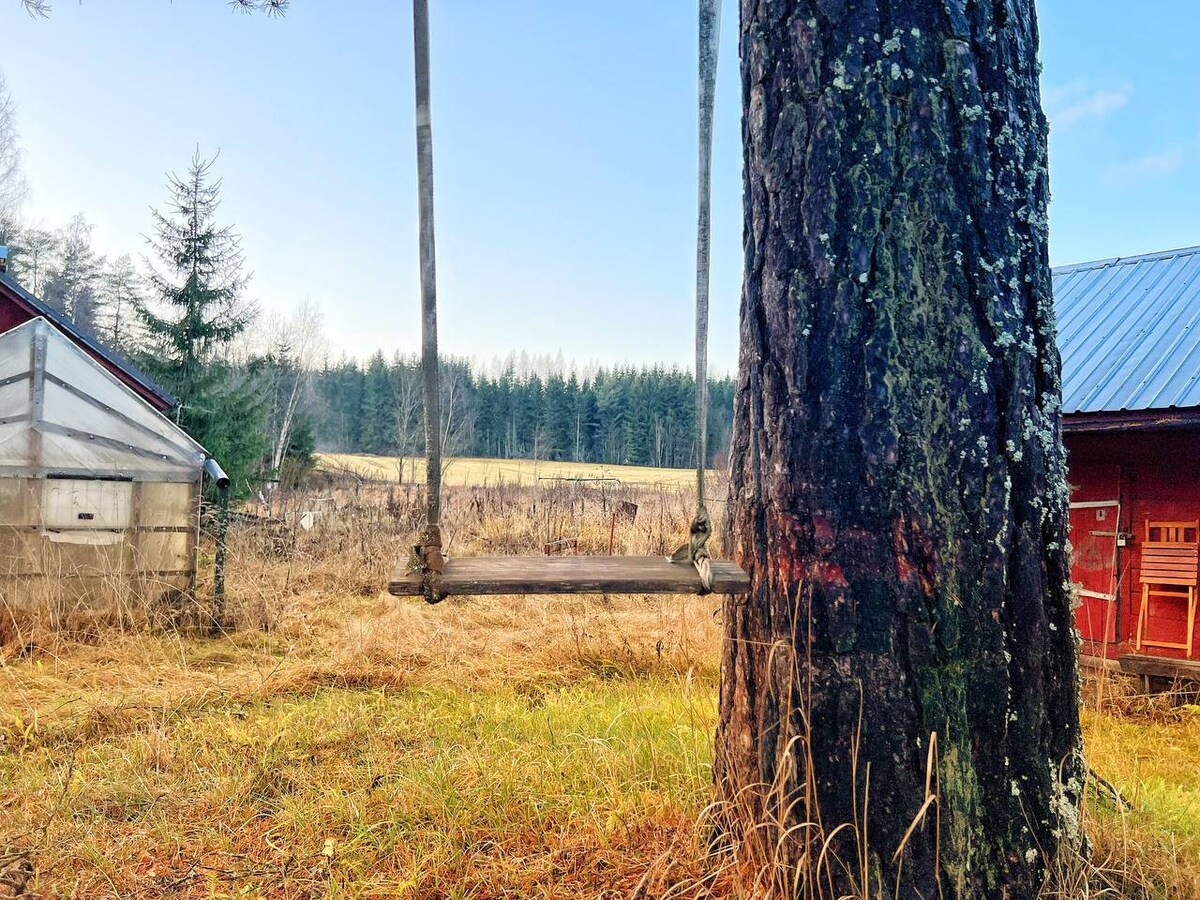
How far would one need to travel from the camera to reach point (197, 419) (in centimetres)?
1388

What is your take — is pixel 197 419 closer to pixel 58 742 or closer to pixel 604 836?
pixel 58 742

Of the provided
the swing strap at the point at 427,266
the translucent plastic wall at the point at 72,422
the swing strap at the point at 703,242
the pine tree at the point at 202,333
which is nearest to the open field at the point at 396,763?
the swing strap at the point at 703,242

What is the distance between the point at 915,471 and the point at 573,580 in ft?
2.59

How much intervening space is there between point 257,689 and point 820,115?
4.75 meters

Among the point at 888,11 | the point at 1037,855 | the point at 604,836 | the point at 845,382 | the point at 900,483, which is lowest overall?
the point at 604,836

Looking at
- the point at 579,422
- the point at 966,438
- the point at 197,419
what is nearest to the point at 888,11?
the point at 966,438

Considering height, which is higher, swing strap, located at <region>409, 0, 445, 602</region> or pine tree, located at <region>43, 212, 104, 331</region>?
pine tree, located at <region>43, 212, 104, 331</region>

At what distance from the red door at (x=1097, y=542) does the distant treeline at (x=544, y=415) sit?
128 ft

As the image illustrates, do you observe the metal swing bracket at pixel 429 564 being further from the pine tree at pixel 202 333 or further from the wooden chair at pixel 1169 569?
the pine tree at pixel 202 333

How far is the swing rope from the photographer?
5.24 feet

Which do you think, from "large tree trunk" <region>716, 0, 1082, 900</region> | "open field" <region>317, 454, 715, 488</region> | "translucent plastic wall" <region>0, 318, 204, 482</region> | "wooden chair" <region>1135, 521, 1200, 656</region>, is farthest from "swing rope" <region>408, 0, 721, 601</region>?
"open field" <region>317, 454, 715, 488</region>

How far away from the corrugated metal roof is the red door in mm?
818

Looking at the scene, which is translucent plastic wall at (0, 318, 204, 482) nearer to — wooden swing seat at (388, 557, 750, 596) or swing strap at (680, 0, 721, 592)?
wooden swing seat at (388, 557, 750, 596)

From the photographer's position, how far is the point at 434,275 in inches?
64.6
